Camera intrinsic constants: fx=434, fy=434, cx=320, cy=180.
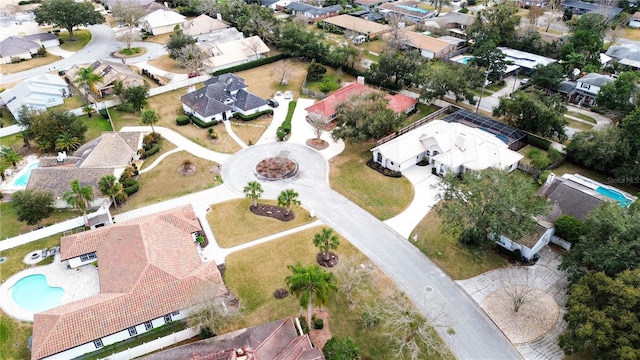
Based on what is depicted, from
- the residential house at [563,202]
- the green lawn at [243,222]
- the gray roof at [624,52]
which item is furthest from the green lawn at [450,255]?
the gray roof at [624,52]

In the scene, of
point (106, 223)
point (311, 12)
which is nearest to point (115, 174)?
point (106, 223)

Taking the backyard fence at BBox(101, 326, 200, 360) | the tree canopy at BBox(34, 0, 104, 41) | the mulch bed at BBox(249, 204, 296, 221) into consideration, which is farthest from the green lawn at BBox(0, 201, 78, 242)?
the tree canopy at BBox(34, 0, 104, 41)

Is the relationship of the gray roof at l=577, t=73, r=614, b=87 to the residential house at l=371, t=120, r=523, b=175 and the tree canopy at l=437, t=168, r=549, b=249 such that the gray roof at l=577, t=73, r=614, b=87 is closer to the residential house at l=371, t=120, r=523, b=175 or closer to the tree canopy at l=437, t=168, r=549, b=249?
the residential house at l=371, t=120, r=523, b=175

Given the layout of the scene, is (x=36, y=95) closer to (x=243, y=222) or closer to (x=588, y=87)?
(x=243, y=222)

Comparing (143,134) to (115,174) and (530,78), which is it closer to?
(115,174)

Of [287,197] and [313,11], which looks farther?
[313,11]

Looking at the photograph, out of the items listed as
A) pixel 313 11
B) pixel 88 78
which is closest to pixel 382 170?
pixel 88 78
